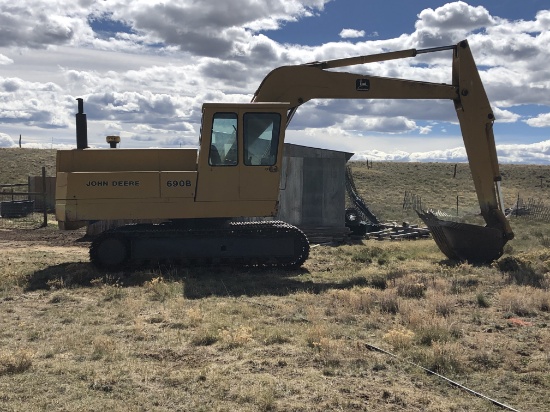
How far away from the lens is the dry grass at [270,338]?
5.45m

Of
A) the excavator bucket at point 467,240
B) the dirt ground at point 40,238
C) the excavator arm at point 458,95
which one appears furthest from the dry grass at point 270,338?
the dirt ground at point 40,238

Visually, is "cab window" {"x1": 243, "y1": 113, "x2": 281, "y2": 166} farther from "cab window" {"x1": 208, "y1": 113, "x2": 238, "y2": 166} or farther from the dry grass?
the dry grass

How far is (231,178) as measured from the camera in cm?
1197

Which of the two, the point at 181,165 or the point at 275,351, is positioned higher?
the point at 181,165

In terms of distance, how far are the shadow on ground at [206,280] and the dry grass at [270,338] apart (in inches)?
1.7

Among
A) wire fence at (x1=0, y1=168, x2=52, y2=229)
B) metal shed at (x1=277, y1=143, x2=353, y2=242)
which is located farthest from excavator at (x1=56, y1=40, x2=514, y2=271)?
wire fence at (x1=0, y1=168, x2=52, y2=229)

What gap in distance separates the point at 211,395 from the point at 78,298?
544 centimetres

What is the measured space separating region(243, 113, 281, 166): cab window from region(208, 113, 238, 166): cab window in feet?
0.86

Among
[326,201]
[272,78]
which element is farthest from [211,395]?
[326,201]

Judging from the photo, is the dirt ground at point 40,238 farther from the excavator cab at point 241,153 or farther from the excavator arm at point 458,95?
the excavator arm at point 458,95

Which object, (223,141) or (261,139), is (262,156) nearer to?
(261,139)

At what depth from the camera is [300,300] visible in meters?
9.77

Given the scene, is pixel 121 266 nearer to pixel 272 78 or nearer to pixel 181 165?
pixel 181 165

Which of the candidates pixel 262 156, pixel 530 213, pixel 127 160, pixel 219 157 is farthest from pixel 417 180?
pixel 127 160
